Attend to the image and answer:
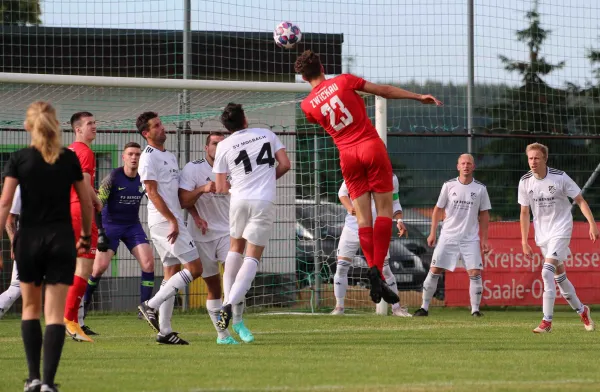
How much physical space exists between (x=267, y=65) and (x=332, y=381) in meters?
13.2

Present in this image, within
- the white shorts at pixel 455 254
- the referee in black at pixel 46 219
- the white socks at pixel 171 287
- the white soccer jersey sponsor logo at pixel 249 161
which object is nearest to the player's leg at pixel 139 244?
the white socks at pixel 171 287

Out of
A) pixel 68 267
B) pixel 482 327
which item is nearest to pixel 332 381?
pixel 68 267

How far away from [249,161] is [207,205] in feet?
3.60

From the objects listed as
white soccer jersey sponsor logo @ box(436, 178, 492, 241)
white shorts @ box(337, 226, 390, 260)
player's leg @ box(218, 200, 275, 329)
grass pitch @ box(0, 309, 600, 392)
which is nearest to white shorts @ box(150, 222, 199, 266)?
player's leg @ box(218, 200, 275, 329)

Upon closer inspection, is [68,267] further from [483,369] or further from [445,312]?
[445,312]

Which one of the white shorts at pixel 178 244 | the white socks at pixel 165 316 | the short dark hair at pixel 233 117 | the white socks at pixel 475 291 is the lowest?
the white socks at pixel 475 291

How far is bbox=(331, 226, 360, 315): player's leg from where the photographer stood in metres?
16.0

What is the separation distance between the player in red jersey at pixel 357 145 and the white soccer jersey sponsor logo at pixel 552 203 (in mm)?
2653

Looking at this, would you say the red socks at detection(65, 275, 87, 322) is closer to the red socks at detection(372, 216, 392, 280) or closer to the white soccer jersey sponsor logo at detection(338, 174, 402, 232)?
the red socks at detection(372, 216, 392, 280)

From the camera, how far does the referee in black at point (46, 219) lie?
6.89 metres

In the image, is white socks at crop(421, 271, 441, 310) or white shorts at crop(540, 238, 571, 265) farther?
white socks at crop(421, 271, 441, 310)

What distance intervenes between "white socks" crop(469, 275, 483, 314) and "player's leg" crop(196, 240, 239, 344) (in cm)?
595

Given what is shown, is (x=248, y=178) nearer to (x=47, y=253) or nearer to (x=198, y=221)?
(x=198, y=221)

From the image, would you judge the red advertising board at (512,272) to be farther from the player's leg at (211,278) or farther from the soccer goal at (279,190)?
the player's leg at (211,278)
